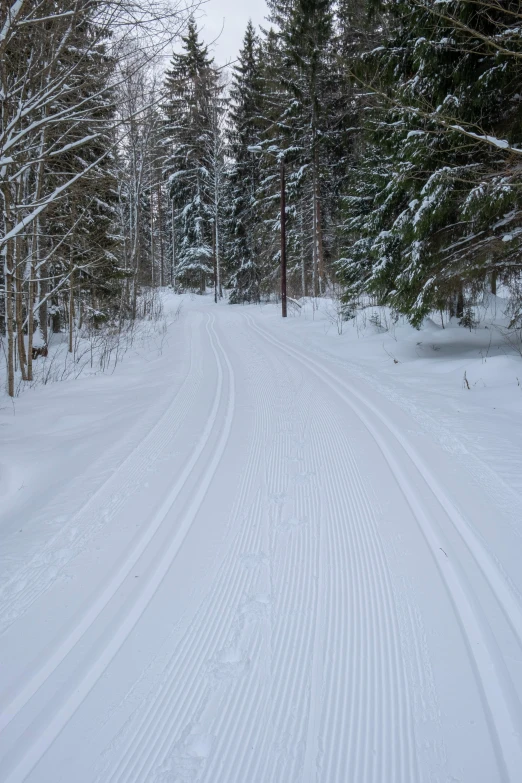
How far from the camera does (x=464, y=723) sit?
1542 mm

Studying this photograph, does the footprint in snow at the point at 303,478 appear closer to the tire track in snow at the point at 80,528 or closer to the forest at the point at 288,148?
the tire track in snow at the point at 80,528

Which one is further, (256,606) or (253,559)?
(253,559)

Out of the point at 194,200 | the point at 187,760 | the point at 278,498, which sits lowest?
the point at 187,760

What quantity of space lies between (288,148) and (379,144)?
Answer: 11715mm

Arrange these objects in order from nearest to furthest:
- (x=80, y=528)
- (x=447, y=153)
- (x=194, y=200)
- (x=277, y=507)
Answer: (x=80, y=528), (x=277, y=507), (x=447, y=153), (x=194, y=200)

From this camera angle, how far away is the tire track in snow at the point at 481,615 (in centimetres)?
150

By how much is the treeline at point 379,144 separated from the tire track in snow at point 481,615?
370cm

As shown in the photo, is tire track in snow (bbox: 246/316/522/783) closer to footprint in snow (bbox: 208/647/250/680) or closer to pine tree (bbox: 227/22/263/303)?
footprint in snow (bbox: 208/647/250/680)

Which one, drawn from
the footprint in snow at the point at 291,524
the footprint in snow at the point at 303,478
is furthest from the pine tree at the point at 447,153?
the footprint in snow at the point at 291,524

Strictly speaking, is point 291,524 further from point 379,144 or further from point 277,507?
point 379,144

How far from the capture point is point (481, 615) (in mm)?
2025

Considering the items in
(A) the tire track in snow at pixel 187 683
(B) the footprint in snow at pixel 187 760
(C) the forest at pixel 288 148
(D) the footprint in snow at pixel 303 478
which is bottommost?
(B) the footprint in snow at pixel 187 760

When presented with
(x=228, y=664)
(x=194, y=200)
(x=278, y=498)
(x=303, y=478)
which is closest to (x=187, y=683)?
(x=228, y=664)

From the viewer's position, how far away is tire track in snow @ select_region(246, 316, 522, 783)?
150 cm
